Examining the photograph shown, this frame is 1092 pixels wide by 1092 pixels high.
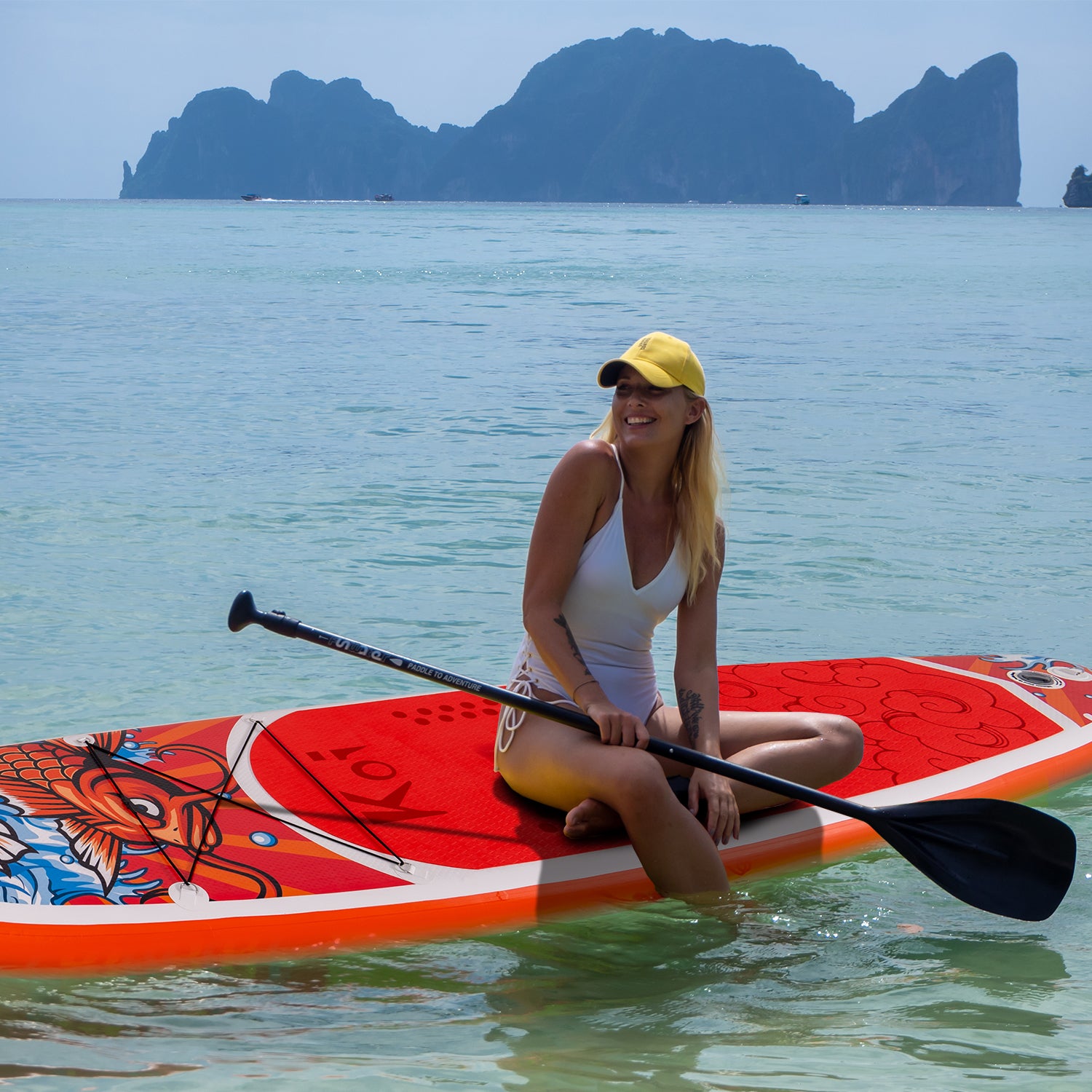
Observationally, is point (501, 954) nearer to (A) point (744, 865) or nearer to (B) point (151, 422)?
(A) point (744, 865)

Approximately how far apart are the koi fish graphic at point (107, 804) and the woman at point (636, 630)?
→ 81 centimetres

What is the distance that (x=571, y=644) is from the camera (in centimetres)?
309

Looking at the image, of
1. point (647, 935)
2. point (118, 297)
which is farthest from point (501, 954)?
point (118, 297)

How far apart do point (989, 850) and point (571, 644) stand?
1265mm

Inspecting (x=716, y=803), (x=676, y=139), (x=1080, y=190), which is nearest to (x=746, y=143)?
(x=676, y=139)

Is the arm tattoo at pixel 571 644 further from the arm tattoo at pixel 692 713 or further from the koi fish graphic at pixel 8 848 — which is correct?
the koi fish graphic at pixel 8 848

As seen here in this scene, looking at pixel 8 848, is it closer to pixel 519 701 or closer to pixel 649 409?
pixel 519 701

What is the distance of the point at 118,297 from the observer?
25719mm

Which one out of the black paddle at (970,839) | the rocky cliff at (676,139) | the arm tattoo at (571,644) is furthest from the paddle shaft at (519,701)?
the rocky cliff at (676,139)

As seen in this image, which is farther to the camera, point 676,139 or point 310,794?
point 676,139

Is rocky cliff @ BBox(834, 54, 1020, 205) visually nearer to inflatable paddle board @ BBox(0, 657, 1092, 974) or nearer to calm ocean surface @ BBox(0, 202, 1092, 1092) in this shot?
calm ocean surface @ BBox(0, 202, 1092, 1092)

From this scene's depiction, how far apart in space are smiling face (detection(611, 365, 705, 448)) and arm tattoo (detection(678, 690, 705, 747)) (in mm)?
668

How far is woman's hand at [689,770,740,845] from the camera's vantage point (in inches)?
123

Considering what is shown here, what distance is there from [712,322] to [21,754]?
2092 cm
